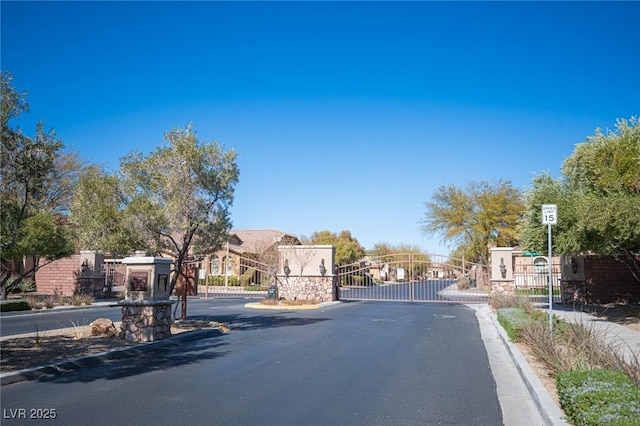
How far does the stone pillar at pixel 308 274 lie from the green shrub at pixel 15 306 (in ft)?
40.3

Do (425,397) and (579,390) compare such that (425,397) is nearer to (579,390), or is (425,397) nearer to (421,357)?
(579,390)

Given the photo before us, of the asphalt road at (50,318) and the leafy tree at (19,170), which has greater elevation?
the leafy tree at (19,170)

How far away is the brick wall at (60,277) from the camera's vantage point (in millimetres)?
Answer: 27172

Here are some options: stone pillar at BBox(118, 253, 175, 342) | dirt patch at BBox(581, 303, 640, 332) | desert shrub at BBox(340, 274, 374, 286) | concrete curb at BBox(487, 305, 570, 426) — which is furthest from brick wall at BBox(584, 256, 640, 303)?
desert shrub at BBox(340, 274, 374, 286)

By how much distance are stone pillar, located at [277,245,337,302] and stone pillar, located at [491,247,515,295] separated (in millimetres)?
8229

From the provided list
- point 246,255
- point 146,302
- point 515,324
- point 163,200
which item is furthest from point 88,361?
point 246,255

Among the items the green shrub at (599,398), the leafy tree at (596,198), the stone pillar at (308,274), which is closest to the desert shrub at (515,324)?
the leafy tree at (596,198)

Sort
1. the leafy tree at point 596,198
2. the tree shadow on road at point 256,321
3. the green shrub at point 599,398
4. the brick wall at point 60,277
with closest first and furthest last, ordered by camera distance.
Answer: the green shrub at point 599,398 → the leafy tree at point 596,198 → the tree shadow on road at point 256,321 → the brick wall at point 60,277

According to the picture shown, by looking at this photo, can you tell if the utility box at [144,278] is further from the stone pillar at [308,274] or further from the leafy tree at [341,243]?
the leafy tree at [341,243]

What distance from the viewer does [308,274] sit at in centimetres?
2805

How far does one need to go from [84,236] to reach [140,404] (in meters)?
8.53

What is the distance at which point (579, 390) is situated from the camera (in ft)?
19.0

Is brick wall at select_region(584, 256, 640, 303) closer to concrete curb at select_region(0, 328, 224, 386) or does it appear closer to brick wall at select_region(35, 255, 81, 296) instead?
concrete curb at select_region(0, 328, 224, 386)

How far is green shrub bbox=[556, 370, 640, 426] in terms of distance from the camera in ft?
16.4
